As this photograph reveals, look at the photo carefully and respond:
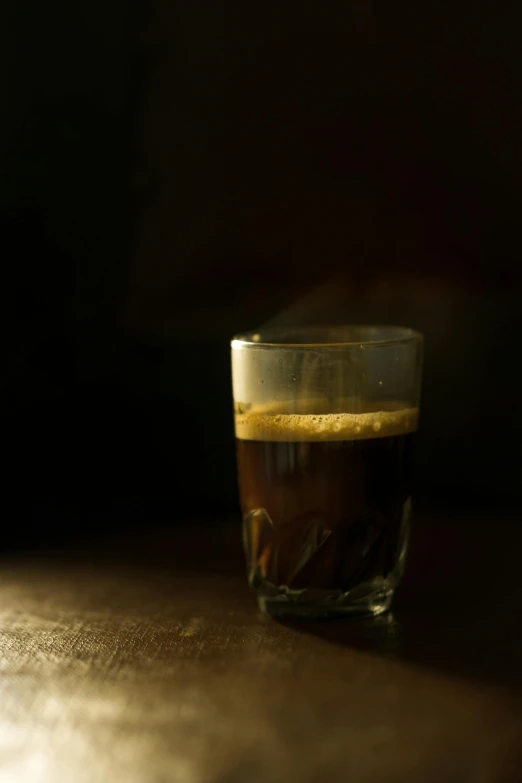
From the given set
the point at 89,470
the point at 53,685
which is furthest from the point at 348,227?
the point at 53,685

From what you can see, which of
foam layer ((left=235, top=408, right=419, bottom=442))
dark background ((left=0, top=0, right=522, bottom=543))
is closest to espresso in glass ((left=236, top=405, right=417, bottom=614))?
foam layer ((left=235, top=408, right=419, bottom=442))

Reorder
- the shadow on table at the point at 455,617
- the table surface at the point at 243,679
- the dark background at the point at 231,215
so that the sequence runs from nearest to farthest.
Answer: the table surface at the point at 243,679 < the shadow on table at the point at 455,617 < the dark background at the point at 231,215

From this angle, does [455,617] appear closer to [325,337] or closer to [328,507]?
[328,507]

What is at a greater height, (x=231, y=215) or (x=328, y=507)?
(x=231, y=215)

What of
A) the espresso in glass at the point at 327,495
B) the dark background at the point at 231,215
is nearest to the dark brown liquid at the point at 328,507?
the espresso in glass at the point at 327,495

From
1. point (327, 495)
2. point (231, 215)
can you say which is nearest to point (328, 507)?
point (327, 495)

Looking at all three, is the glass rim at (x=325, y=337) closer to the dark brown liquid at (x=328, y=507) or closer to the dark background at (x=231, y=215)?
the dark brown liquid at (x=328, y=507)
